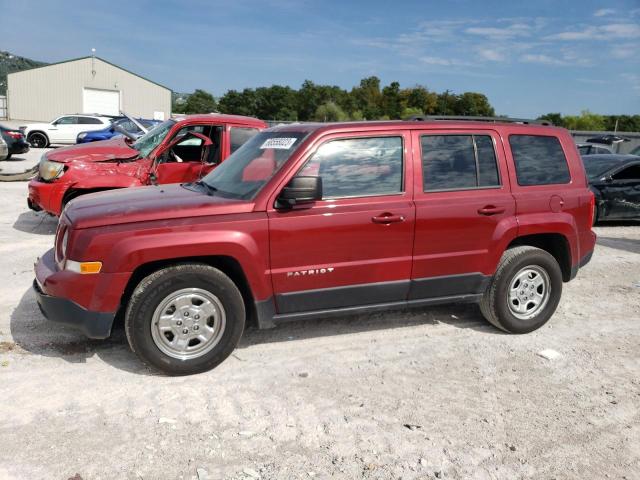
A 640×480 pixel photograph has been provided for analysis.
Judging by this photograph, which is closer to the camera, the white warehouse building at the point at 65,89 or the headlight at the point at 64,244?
the headlight at the point at 64,244

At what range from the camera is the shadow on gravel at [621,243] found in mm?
9180

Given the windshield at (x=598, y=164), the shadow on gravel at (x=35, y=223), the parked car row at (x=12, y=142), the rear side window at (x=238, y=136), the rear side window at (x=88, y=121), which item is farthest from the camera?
the rear side window at (x=88, y=121)

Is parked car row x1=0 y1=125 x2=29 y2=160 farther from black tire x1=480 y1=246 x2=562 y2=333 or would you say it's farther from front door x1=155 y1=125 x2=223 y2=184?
black tire x1=480 y1=246 x2=562 y2=333

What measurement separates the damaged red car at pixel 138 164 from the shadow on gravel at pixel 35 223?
70 centimetres

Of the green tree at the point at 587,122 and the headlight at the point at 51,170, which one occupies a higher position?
the green tree at the point at 587,122

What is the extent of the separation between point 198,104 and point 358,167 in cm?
7488

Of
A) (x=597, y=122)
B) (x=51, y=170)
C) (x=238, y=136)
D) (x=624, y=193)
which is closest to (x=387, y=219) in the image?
(x=238, y=136)

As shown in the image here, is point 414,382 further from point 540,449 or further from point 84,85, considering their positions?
point 84,85

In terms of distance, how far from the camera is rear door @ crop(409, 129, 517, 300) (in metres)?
4.62

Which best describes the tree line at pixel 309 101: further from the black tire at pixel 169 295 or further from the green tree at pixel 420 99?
the black tire at pixel 169 295

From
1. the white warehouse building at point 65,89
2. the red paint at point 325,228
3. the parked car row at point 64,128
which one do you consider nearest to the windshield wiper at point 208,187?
the red paint at point 325,228

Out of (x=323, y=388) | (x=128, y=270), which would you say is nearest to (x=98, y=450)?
(x=128, y=270)

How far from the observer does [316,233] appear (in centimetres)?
423

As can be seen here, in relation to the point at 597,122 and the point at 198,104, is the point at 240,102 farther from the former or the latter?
the point at 597,122
